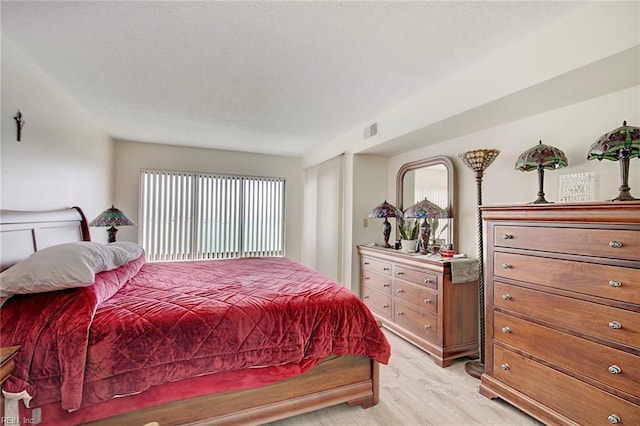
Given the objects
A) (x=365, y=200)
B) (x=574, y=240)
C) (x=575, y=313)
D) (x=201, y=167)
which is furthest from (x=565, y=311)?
(x=201, y=167)

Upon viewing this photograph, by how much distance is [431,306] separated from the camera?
2816mm

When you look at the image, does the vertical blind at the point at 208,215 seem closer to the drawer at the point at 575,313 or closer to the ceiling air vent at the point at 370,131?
the ceiling air vent at the point at 370,131

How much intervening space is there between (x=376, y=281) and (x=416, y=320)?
77 cm

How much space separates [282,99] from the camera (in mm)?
3012

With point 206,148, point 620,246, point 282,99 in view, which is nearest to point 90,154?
point 206,148

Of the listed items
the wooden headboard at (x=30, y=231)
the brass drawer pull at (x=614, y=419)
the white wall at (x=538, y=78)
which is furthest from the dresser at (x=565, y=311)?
the wooden headboard at (x=30, y=231)

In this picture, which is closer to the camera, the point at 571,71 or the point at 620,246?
the point at 620,246

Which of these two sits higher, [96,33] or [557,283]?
[96,33]

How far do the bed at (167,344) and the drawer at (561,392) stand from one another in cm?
83

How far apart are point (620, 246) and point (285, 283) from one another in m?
2.06

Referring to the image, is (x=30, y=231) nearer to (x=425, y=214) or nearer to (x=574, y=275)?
(x=425, y=214)

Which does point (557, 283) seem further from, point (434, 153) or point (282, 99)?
point (282, 99)

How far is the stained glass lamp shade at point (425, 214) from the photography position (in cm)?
321

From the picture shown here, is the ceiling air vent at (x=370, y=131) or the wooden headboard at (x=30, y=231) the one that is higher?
→ the ceiling air vent at (x=370, y=131)
